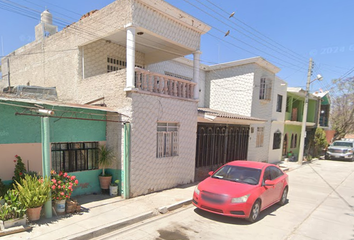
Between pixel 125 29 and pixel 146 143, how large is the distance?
4.07m

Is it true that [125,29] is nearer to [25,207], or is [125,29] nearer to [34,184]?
[34,184]

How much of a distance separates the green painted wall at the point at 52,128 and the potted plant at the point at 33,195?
1.27m

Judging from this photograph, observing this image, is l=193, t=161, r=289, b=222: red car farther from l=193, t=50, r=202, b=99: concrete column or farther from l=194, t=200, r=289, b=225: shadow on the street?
l=193, t=50, r=202, b=99: concrete column

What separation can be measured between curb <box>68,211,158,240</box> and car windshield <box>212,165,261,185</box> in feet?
8.27

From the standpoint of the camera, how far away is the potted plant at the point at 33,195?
187 inches

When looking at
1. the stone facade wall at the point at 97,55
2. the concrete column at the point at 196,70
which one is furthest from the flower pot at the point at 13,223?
the concrete column at the point at 196,70

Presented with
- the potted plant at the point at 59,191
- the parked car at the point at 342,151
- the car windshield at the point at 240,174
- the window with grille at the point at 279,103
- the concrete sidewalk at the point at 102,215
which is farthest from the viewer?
the parked car at the point at 342,151

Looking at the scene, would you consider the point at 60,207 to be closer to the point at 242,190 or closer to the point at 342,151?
the point at 242,190

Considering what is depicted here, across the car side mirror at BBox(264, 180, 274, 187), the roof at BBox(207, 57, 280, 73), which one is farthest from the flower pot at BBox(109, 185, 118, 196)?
the roof at BBox(207, 57, 280, 73)

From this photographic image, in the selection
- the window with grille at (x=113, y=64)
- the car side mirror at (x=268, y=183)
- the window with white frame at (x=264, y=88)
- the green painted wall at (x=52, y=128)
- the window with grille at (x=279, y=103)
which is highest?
the window with grille at (x=113, y=64)

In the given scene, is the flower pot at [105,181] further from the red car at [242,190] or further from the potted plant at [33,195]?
the red car at [242,190]

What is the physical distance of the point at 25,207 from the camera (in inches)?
187

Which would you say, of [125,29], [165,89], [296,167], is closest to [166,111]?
[165,89]

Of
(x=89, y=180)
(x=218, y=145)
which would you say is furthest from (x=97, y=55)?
(x=218, y=145)
